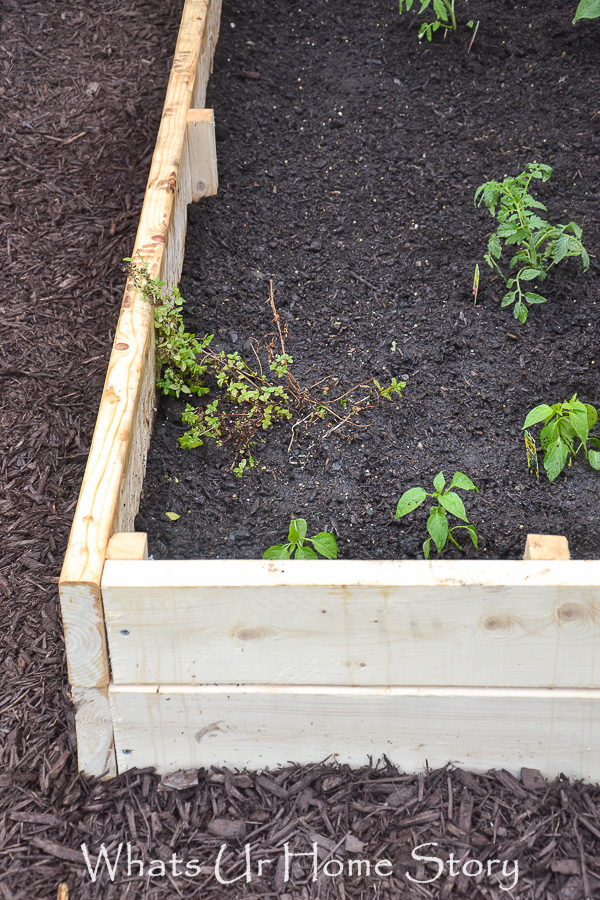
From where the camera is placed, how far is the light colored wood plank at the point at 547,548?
200cm

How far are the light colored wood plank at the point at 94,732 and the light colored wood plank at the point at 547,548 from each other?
1025 millimetres

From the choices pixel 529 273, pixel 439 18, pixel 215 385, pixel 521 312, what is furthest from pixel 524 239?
pixel 439 18

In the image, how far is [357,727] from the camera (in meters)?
2.15

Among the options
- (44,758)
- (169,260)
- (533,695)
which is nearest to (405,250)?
(169,260)

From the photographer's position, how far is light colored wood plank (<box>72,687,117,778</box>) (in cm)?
210

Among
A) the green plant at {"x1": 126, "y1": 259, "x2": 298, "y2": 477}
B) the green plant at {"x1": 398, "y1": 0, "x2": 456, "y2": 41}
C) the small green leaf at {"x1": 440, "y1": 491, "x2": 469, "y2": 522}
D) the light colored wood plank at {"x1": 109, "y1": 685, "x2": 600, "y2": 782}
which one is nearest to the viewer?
the light colored wood plank at {"x1": 109, "y1": 685, "x2": 600, "y2": 782}

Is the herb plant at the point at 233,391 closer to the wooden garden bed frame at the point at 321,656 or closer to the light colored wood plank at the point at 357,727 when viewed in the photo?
the wooden garden bed frame at the point at 321,656

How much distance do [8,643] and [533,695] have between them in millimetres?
1416

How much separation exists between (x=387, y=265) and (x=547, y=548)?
167cm

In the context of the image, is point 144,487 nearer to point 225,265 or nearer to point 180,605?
point 180,605

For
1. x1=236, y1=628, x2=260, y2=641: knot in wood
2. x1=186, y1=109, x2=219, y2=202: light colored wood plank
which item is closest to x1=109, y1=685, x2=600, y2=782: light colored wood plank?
x1=236, y1=628, x2=260, y2=641: knot in wood

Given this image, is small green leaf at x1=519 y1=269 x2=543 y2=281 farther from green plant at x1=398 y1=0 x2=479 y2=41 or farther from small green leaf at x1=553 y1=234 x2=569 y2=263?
green plant at x1=398 y1=0 x2=479 y2=41

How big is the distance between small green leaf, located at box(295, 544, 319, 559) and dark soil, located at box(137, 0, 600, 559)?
232 mm

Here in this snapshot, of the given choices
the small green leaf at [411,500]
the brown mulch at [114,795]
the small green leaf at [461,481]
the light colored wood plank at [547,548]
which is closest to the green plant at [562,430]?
the small green leaf at [461,481]
